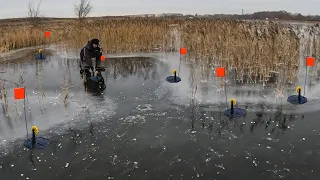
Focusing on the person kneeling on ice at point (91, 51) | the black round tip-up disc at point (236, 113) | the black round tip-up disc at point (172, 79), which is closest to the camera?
the black round tip-up disc at point (236, 113)

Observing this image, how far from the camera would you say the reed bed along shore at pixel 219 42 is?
9.53 metres

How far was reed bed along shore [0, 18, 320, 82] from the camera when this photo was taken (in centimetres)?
953

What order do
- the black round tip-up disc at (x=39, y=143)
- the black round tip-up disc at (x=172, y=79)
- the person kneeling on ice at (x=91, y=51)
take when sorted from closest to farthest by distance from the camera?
the black round tip-up disc at (x=39, y=143), the black round tip-up disc at (x=172, y=79), the person kneeling on ice at (x=91, y=51)

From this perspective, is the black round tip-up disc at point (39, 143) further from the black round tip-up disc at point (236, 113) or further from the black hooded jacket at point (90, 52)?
the black hooded jacket at point (90, 52)

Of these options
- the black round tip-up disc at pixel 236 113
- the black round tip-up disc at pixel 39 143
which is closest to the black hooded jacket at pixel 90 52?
the black round tip-up disc at pixel 39 143

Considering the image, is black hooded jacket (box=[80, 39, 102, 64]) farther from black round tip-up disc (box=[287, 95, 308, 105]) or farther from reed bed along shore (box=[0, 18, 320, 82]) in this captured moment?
black round tip-up disc (box=[287, 95, 308, 105])

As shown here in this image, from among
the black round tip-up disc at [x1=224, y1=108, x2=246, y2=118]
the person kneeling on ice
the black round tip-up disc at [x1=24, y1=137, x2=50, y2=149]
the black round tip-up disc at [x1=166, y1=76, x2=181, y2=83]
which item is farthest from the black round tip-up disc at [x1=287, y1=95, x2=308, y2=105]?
the person kneeling on ice

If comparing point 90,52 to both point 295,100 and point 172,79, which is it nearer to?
point 172,79

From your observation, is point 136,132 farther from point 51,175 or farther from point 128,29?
point 128,29

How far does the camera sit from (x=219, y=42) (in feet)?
37.6

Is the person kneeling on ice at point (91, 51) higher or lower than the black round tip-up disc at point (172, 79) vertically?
higher

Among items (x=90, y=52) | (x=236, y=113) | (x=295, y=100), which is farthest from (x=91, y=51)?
(x=295, y=100)

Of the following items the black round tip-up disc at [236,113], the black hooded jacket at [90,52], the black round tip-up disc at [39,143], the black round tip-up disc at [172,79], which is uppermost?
the black hooded jacket at [90,52]

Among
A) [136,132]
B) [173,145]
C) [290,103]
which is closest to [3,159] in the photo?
[136,132]
